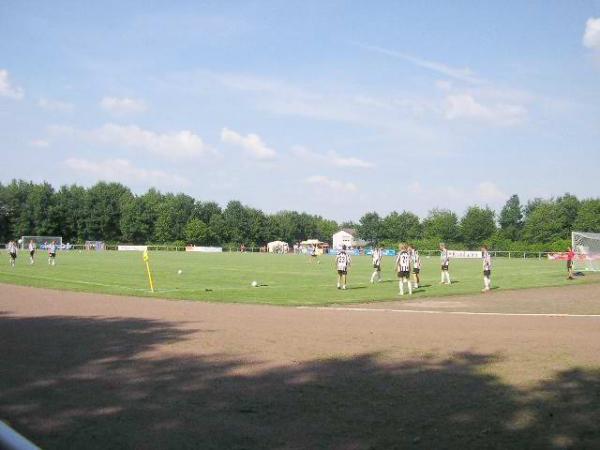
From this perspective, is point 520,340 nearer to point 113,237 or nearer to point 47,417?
point 47,417

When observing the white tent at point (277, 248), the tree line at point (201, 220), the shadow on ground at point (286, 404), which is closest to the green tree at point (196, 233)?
the tree line at point (201, 220)

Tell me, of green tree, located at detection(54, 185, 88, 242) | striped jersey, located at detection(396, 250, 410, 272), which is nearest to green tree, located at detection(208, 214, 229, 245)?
green tree, located at detection(54, 185, 88, 242)

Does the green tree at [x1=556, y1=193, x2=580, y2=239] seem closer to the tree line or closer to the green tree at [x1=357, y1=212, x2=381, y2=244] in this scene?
the tree line

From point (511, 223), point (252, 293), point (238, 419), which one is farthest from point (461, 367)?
point (511, 223)

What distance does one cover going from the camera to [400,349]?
37.1ft

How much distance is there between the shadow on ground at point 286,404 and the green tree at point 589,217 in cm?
11538

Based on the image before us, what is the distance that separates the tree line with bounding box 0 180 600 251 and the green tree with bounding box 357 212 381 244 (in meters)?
0.54

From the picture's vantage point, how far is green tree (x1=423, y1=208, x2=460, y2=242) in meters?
132

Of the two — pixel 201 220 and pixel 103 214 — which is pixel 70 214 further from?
pixel 201 220

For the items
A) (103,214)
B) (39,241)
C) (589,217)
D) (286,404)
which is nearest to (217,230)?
(103,214)

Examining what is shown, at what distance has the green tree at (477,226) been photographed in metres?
126

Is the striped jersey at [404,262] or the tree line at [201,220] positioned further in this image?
the tree line at [201,220]

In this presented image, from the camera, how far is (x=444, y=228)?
439 feet

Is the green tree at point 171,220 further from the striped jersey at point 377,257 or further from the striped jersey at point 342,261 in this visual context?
the striped jersey at point 342,261
